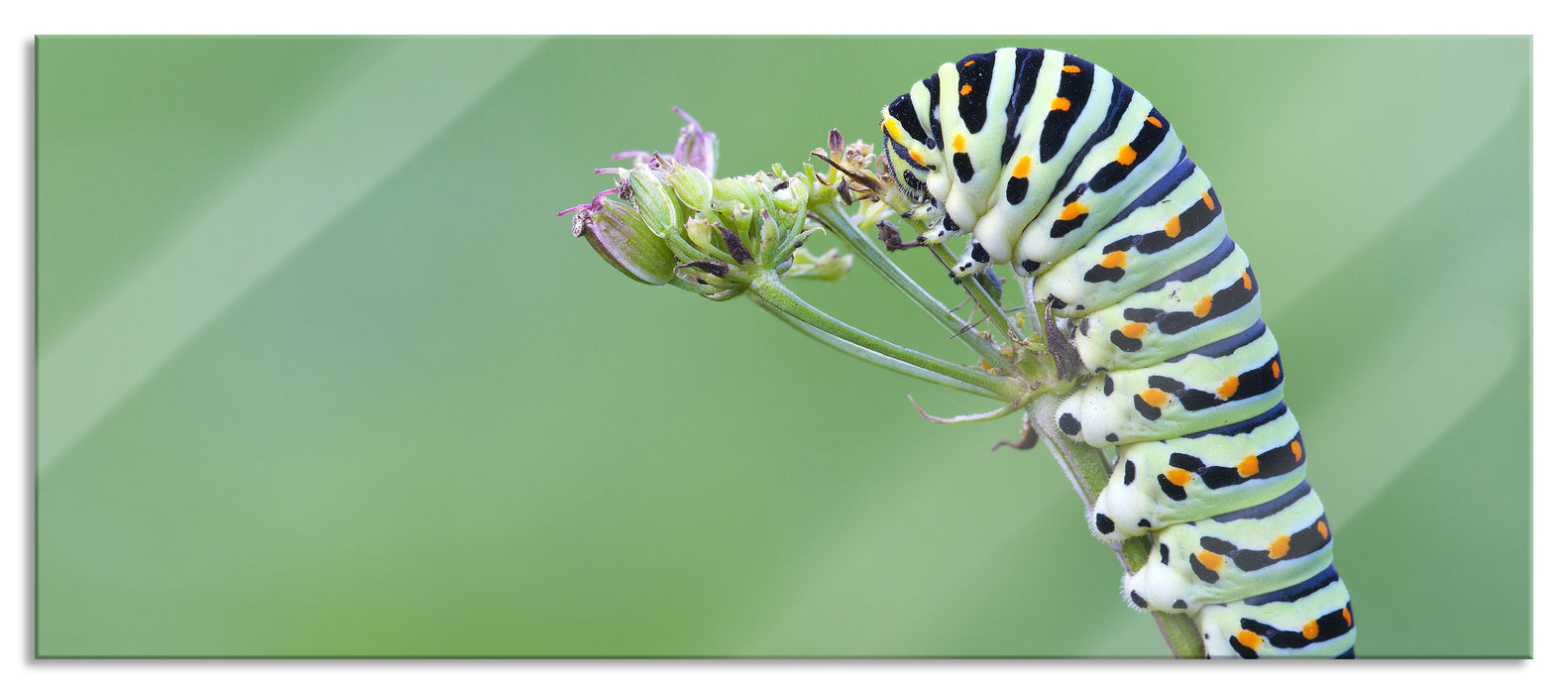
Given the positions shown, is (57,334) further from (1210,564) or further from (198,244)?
(1210,564)

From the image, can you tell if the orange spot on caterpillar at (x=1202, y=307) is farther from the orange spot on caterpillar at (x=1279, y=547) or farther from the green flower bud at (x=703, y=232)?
the green flower bud at (x=703, y=232)

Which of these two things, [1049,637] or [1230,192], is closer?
[1049,637]

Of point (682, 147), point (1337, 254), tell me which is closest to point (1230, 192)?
point (1337, 254)

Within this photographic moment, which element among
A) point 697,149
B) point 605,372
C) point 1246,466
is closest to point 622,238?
point 697,149

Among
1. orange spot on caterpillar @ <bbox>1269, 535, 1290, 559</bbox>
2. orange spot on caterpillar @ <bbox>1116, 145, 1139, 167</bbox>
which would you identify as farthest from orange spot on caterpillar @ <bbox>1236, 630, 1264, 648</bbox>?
orange spot on caterpillar @ <bbox>1116, 145, 1139, 167</bbox>

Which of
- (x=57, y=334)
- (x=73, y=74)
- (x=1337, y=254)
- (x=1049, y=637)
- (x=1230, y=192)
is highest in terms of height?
(x=73, y=74)

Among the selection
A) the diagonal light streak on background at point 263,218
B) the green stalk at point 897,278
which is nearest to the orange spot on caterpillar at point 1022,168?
the green stalk at point 897,278

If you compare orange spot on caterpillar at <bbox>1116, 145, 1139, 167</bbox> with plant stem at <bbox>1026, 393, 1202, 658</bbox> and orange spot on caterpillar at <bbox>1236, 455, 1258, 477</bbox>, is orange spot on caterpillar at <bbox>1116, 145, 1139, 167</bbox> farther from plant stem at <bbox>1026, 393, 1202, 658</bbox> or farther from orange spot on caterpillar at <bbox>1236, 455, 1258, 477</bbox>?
orange spot on caterpillar at <bbox>1236, 455, 1258, 477</bbox>

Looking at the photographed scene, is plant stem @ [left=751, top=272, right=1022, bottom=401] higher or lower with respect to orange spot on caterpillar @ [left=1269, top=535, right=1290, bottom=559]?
higher

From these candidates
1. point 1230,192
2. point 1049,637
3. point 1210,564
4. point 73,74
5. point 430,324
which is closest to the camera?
point 1210,564
